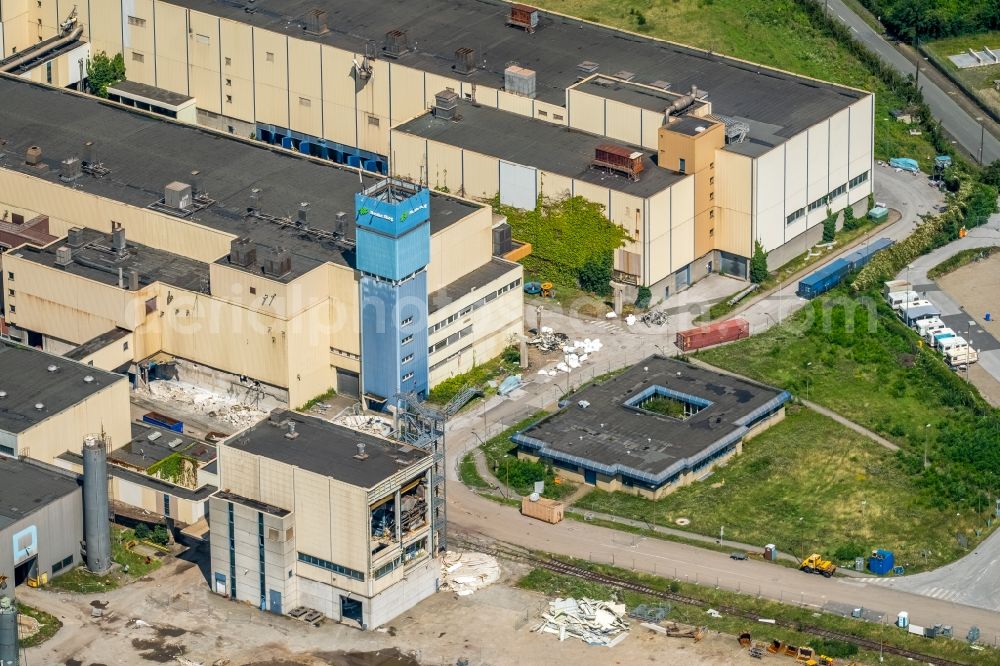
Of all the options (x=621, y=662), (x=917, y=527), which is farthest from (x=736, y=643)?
(x=917, y=527)

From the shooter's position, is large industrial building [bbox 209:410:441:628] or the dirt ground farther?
large industrial building [bbox 209:410:441:628]

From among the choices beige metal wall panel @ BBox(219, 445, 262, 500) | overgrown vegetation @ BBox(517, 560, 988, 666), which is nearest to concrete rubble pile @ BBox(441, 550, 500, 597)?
overgrown vegetation @ BBox(517, 560, 988, 666)

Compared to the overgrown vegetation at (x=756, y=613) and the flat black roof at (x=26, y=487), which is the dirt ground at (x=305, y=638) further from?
the flat black roof at (x=26, y=487)

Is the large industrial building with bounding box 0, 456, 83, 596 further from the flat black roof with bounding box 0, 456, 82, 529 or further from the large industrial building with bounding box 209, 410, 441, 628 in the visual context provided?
the large industrial building with bounding box 209, 410, 441, 628

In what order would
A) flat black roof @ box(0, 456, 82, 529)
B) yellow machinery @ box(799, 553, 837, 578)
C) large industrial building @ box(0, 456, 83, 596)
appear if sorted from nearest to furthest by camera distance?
large industrial building @ box(0, 456, 83, 596) → flat black roof @ box(0, 456, 82, 529) → yellow machinery @ box(799, 553, 837, 578)

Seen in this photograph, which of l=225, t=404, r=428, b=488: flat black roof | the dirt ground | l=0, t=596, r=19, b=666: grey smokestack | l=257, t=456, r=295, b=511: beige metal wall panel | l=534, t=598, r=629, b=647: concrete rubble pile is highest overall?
l=225, t=404, r=428, b=488: flat black roof

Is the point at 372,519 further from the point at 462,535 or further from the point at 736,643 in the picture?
the point at 736,643
